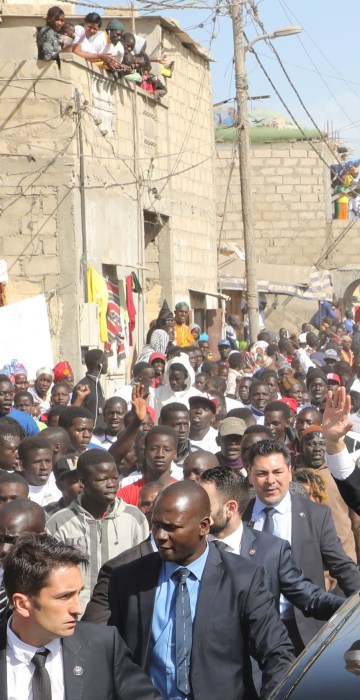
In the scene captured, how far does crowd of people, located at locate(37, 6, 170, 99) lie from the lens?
17781mm

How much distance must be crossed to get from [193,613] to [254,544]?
0.96 meters

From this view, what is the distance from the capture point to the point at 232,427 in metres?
9.62

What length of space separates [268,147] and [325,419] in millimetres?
34041

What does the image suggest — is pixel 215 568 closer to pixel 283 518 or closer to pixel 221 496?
pixel 221 496

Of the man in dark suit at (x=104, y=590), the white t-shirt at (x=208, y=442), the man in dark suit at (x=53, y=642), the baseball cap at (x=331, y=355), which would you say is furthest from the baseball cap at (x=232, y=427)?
the baseball cap at (x=331, y=355)

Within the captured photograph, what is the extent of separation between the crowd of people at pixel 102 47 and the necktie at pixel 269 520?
40.3 feet

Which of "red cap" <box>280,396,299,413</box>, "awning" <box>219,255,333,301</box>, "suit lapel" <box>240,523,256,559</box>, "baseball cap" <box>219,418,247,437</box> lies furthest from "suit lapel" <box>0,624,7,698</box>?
"awning" <box>219,255,333,301</box>

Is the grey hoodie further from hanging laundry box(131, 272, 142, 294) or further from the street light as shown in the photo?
the street light

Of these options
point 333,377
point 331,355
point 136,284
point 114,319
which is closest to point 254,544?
point 333,377

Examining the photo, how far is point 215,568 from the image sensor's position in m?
4.96

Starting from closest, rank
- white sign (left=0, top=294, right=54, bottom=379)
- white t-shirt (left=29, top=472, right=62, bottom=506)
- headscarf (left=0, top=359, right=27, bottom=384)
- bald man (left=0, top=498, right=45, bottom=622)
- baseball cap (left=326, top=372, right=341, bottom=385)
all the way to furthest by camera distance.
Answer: bald man (left=0, top=498, right=45, bottom=622), white t-shirt (left=29, top=472, right=62, bottom=506), baseball cap (left=326, top=372, right=341, bottom=385), headscarf (left=0, top=359, right=27, bottom=384), white sign (left=0, top=294, right=54, bottom=379)

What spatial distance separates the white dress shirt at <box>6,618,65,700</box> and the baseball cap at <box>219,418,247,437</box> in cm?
552

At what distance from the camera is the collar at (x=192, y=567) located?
4.92m

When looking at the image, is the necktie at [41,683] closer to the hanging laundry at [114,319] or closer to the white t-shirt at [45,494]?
the white t-shirt at [45,494]
